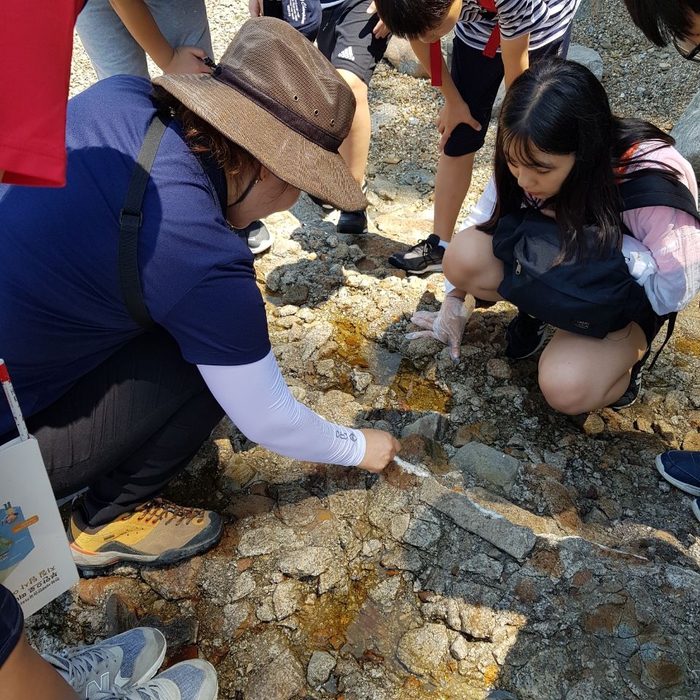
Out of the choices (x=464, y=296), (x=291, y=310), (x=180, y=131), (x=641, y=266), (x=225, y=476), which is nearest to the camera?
(x=180, y=131)

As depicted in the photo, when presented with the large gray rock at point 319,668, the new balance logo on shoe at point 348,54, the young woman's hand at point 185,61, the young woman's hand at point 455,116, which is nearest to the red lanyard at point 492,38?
the young woman's hand at point 455,116

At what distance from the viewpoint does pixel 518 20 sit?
198cm

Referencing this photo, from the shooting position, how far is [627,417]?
2.12 m

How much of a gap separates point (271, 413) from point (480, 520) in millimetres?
700

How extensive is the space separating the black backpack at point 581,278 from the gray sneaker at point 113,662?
131cm

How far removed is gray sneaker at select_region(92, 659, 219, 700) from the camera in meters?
1.25

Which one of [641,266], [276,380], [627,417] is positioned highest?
[276,380]

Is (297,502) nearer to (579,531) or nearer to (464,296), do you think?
(579,531)

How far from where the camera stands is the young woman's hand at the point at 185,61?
229 cm

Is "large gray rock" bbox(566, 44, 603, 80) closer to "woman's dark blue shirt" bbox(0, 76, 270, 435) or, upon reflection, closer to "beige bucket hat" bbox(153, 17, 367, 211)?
"beige bucket hat" bbox(153, 17, 367, 211)

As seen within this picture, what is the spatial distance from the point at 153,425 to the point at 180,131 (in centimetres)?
67

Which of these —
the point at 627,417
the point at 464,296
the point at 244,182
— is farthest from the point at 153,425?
the point at 627,417

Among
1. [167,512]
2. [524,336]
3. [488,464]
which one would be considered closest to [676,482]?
[488,464]

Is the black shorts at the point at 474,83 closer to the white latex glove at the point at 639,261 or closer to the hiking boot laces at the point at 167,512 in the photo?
the white latex glove at the point at 639,261
